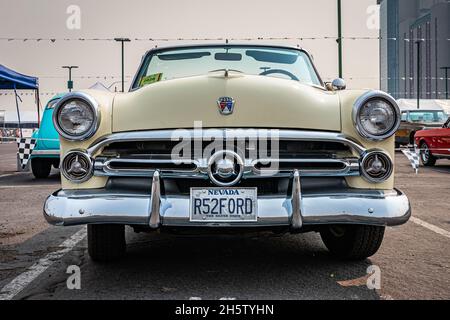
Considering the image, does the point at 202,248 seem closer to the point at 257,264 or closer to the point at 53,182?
the point at 257,264

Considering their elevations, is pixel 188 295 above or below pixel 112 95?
below

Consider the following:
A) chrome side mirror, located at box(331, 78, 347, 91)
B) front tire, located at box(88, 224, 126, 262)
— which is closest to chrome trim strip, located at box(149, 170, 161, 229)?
front tire, located at box(88, 224, 126, 262)

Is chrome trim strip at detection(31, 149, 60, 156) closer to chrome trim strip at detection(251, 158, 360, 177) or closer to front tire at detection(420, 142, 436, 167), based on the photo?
chrome trim strip at detection(251, 158, 360, 177)

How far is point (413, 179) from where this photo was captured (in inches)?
373

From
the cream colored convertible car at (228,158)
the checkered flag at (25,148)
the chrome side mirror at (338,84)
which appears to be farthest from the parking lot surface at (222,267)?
the checkered flag at (25,148)

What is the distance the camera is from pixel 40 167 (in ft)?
31.5

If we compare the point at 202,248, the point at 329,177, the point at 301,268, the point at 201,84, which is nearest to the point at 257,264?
the point at 301,268

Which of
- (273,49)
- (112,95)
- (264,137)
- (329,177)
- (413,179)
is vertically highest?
(273,49)

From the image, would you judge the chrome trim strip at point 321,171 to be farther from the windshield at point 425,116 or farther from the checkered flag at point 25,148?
the windshield at point 425,116

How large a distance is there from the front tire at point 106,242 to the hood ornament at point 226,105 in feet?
3.36

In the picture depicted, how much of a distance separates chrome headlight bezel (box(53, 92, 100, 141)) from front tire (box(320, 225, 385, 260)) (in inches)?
60.4

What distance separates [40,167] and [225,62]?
6.27 meters

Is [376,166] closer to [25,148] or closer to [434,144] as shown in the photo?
[25,148]

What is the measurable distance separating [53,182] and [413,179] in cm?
634
